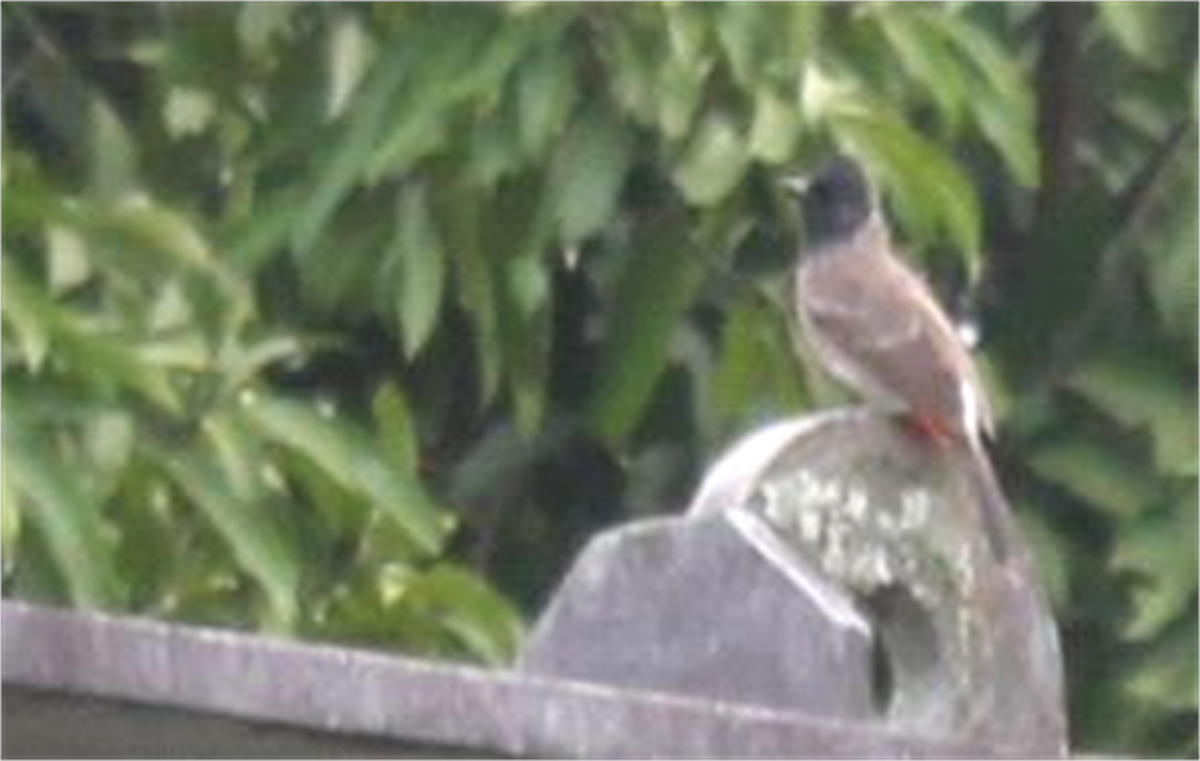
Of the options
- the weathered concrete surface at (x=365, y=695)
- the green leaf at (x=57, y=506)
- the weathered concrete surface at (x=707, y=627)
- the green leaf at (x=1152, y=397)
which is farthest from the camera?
the green leaf at (x=1152, y=397)

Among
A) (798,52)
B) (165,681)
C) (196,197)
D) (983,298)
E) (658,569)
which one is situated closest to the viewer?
(165,681)

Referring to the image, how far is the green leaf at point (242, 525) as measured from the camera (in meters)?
6.09

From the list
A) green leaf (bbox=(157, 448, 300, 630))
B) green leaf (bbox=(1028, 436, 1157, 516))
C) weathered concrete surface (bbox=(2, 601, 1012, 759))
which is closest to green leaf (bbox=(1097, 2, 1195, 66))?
green leaf (bbox=(1028, 436, 1157, 516))

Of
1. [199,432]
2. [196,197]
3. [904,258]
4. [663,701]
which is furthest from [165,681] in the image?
[904,258]

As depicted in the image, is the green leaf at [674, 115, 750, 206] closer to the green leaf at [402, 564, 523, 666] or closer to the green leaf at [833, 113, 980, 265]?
the green leaf at [833, 113, 980, 265]

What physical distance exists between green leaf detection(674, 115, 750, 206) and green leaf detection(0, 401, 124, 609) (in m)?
0.86

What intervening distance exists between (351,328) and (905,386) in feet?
2.93

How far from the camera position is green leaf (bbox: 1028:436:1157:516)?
269 inches

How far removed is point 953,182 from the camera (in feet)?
20.3

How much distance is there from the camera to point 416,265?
631 centimetres

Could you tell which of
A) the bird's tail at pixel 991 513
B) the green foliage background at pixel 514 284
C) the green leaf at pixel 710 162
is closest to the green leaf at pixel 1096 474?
the green foliage background at pixel 514 284

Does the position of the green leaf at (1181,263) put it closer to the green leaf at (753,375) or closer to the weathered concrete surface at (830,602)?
the green leaf at (753,375)

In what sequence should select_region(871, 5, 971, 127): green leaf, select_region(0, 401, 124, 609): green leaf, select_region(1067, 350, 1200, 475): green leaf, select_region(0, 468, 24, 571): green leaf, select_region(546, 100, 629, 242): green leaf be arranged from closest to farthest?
select_region(0, 468, 24, 571): green leaf → select_region(0, 401, 124, 609): green leaf → select_region(871, 5, 971, 127): green leaf → select_region(546, 100, 629, 242): green leaf → select_region(1067, 350, 1200, 475): green leaf

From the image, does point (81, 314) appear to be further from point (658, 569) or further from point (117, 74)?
point (658, 569)
